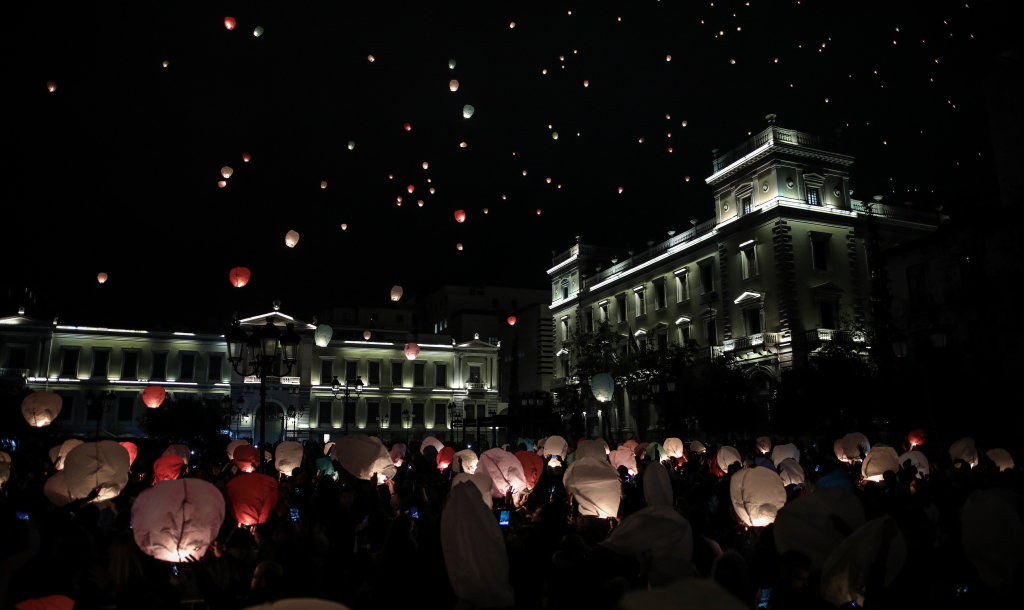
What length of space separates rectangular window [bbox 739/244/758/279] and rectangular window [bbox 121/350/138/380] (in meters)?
49.1

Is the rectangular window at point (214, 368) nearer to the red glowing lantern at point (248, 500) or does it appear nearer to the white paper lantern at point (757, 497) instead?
the red glowing lantern at point (248, 500)

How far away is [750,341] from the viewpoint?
41250mm

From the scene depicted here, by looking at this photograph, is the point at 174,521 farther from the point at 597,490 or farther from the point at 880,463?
the point at 880,463

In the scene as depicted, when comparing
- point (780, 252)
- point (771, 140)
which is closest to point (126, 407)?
point (780, 252)

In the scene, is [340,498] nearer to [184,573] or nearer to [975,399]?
[184,573]

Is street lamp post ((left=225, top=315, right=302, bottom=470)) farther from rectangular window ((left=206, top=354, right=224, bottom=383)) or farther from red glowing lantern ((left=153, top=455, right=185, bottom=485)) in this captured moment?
rectangular window ((left=206, top=354, right=224, bottom=383))

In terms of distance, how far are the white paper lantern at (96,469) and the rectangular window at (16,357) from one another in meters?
58.7

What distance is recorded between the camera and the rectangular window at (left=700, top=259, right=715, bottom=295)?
151 ft

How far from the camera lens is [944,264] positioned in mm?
30844

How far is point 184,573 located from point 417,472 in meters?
8.28

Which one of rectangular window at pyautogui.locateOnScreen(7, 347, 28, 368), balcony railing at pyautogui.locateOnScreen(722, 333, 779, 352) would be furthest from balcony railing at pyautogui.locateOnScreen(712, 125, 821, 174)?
rectangular window at pyautogui.locateOnScreen(7, 347, 28, 368)

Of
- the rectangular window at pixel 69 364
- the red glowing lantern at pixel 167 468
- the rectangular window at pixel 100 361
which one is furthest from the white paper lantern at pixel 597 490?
the rectangular window at pixel 69 364

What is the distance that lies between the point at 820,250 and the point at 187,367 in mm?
50537

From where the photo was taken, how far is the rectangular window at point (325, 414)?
212 feet
